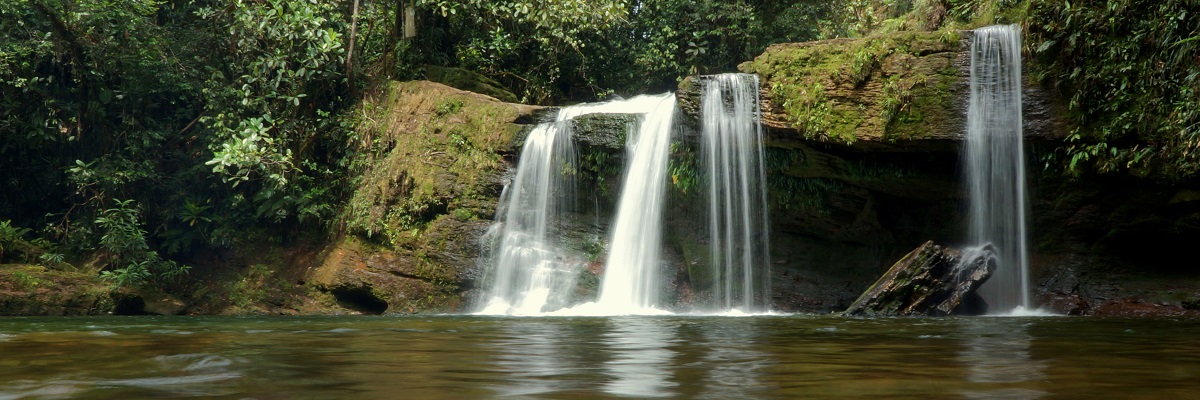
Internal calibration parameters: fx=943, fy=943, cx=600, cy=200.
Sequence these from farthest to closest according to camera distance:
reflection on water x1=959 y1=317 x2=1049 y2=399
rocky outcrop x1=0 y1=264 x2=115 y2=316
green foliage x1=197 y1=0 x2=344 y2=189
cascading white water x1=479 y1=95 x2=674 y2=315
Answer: green foliage x1=197 y1=0 x2=344 y2=189
cascading white water x1=479 y1=95 x2=674 y2=315
rocky outcrop x1=0 y1=264 x2=115 y2=316
reflection on water x1=959 y1=317 x2=1049 y2=399

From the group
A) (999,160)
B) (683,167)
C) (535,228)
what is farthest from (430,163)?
(999,160)

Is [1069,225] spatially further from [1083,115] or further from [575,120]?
[575,120]

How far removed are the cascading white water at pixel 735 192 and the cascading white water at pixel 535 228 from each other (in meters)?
2.38

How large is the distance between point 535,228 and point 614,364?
10.2 metres

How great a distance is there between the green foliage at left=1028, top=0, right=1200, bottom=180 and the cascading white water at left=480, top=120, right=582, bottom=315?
6.96 meters

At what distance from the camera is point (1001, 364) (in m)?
4.67

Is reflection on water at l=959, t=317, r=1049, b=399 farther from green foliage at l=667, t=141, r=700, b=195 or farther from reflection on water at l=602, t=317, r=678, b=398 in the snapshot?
green foliage at l=667, t=141, r=700, b=195

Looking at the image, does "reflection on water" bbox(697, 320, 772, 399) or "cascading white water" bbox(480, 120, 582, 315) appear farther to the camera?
"cascading white water" bbox(480, 120, 582, 315)

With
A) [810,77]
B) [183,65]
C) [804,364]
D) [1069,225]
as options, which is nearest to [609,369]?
[804,364]

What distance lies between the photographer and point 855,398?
349 cm

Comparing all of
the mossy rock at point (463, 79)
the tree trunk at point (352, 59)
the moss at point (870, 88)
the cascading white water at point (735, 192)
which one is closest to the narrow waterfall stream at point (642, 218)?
the cascading white water at point (735, 192)

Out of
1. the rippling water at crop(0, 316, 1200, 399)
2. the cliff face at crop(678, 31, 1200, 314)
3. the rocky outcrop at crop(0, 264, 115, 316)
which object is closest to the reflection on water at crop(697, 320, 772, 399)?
the rippling water at crop(0, 316, 1200, 399)

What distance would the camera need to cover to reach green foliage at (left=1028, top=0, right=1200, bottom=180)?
34.9ft

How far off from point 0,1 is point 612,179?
11.0 meters
